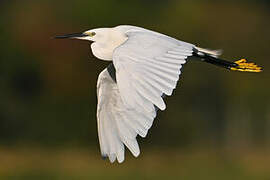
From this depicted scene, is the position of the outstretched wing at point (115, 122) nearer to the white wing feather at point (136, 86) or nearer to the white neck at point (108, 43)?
the white wing feather at point (136, 86)

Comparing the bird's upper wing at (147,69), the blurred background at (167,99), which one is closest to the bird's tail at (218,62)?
the bird's upper wing at (147,69)

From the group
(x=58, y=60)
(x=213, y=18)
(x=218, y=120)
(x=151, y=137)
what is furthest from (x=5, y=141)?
(x=213, y=18)

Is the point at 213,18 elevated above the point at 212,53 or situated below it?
below

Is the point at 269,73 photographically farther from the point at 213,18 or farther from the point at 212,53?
the point at 212,53

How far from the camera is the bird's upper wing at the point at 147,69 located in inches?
151

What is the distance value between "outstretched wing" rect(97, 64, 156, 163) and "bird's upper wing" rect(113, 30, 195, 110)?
37 cm

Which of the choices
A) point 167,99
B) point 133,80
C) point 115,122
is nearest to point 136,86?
point 133,80

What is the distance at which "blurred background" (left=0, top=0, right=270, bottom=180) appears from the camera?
1184 cm

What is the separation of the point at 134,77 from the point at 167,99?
9.38 metres

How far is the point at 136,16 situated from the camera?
15.6 m

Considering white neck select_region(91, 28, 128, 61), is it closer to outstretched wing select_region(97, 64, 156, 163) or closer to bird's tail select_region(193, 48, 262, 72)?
outstretched wing select_region(97, 64, 156, 163)

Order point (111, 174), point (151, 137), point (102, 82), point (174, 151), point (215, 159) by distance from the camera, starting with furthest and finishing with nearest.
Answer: point (151, 137) → point (174, 151) → point (215, 159) → point (111, 174) → point (102, 82)

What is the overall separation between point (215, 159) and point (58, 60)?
5.71 metres

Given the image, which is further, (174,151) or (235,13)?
(235,13)
